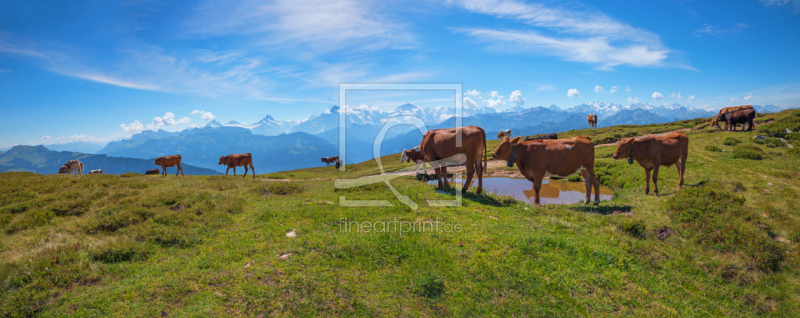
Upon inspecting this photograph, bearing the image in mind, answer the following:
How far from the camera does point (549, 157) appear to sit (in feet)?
42.8

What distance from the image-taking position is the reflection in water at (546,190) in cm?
1676

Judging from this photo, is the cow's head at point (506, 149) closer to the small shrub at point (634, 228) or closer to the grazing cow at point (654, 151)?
the small shrub at point (634, 228)

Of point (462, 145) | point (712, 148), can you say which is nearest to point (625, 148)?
point (462, 145)

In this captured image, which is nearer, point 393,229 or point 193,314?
point 193,314

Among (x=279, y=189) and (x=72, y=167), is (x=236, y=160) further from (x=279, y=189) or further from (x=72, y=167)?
(x=72, y=167)

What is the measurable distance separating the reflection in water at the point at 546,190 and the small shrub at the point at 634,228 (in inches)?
245

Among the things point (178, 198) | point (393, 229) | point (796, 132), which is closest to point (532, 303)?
point (393, 229)

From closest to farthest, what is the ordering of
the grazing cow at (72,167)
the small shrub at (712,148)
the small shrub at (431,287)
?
the small shrub at (431,287), the small shrub at (712,148), the grazing cow at (72,167)

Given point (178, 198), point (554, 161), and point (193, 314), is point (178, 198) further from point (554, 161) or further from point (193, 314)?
point (554, 161)

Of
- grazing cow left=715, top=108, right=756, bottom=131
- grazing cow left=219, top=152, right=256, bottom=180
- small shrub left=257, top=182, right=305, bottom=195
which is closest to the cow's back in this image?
small shrub left=257, top=182, right=305, bottom=195

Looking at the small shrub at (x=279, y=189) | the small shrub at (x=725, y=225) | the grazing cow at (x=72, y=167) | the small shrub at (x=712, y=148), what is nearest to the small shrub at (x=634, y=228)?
the small shrub at (x=725, y=225)

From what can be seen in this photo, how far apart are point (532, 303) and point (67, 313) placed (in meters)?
8.95

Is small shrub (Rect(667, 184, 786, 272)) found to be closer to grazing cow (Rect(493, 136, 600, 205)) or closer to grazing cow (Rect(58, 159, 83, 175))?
grazing cow (Rect(493, 136, 600, 205))

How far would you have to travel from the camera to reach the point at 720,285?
22.2 feet
